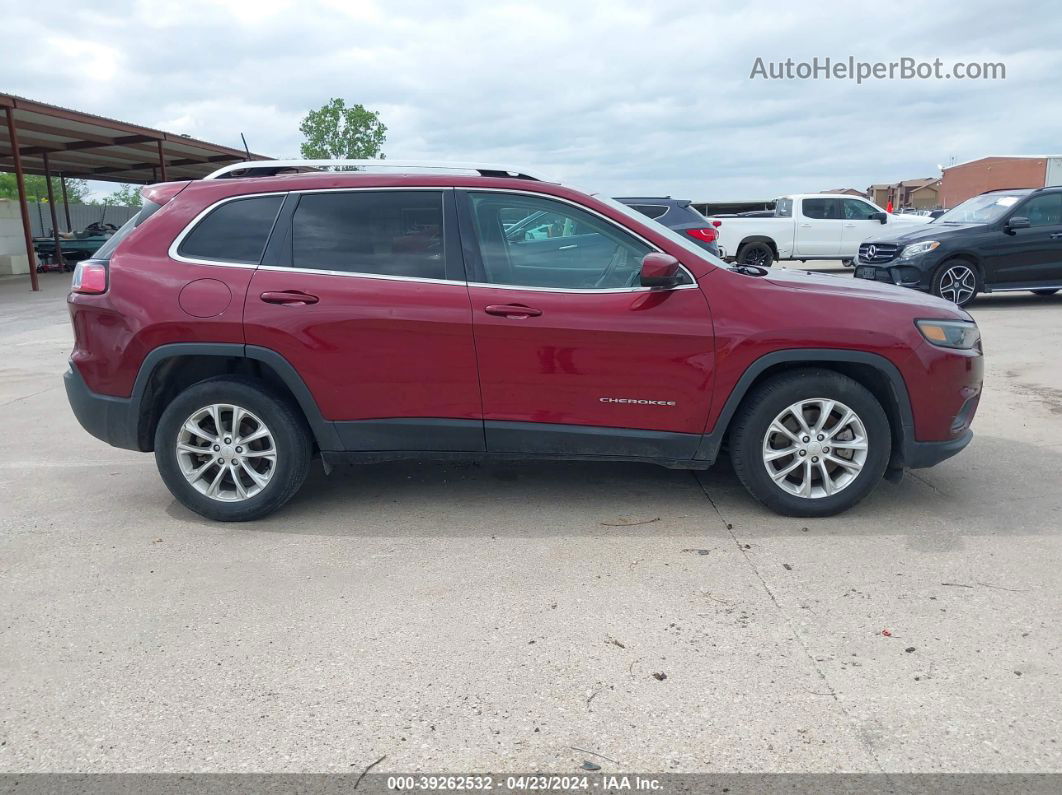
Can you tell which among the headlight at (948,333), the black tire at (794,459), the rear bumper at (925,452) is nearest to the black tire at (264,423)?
the black tire at (794,459)

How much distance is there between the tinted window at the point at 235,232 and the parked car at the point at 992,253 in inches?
417

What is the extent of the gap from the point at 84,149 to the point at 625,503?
26.4 meters

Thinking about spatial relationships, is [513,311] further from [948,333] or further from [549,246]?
[948,333]

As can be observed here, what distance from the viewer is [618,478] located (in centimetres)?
523

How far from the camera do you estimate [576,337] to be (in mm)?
4285

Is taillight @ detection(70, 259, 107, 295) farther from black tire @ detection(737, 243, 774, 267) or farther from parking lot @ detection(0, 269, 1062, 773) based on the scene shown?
black tire @ detection(737, 243, 774, 267)

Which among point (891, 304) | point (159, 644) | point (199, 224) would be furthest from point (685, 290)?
point (159, 644)

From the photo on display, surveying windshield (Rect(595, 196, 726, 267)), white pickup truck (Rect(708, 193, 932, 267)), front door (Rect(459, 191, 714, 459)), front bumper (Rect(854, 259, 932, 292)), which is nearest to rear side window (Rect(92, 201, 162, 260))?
front door (Rect(459, 191, 714, 459))

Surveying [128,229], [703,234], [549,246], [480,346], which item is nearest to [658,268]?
[549,246]

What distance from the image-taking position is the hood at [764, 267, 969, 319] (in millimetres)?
4461

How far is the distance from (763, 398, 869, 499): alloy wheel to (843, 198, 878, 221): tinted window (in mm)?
16552

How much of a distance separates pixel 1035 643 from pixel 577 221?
276 cm

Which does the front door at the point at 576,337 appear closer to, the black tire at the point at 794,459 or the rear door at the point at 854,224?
the black tire at the point at 794,459

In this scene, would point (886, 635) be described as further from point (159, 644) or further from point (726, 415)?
point (159, 644)
